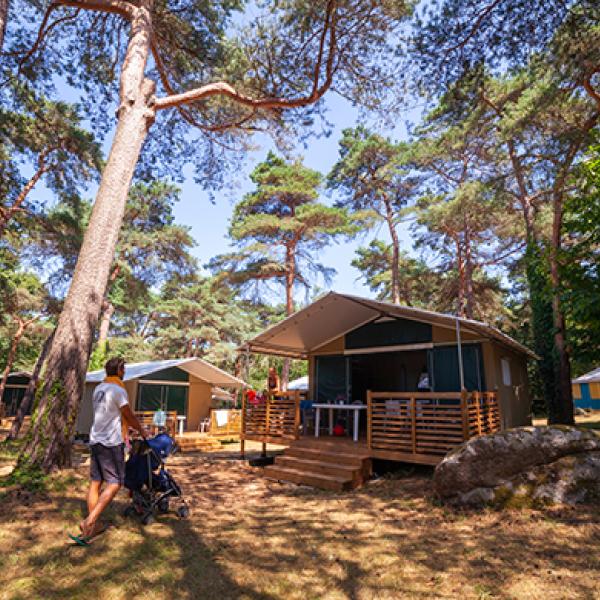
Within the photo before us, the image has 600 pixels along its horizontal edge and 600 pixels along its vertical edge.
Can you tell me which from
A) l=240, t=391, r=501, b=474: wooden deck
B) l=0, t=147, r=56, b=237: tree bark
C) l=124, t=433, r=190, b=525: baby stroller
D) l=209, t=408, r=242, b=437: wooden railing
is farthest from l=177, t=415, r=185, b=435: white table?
l=124, t=433, r=190, b=525: baby stroller

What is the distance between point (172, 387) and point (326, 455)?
32.9 ft

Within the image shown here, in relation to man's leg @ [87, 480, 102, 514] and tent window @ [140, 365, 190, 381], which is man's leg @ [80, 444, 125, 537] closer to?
man's leg @ [87, 480, 102, 514]

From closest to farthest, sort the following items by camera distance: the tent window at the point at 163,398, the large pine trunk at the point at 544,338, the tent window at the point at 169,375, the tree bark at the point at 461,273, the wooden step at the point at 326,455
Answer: the wooden step at the point at 326,455 → the large pine trunk at the point at 544,338 → the tent window at the point at 163,398 → the tent window at the point at 169,375 → the tree bark at the point at 461,273

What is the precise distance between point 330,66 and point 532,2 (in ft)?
10.6

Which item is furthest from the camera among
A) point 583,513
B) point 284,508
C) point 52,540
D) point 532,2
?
point 532,2

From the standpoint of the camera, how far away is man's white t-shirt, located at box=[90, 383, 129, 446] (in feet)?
11.0

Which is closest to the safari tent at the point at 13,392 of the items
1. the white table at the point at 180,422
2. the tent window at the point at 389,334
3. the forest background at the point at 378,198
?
the forest background at the point at 378,198

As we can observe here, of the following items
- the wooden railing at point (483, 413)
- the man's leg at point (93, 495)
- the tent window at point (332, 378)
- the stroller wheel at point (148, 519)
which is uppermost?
the tent window at point (332, 378)

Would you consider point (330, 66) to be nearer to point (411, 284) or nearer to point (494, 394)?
point (494, 394)

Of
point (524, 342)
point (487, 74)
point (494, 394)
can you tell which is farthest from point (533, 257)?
point (524, 342)

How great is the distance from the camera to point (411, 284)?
21094 millimetres

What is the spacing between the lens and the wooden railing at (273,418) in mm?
8398

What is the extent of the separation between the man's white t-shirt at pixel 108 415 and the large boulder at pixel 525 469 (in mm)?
3870

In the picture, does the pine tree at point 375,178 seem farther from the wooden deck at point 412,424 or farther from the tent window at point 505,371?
the wooden deck at point 412,424
